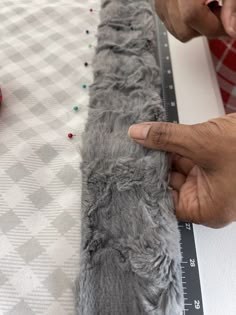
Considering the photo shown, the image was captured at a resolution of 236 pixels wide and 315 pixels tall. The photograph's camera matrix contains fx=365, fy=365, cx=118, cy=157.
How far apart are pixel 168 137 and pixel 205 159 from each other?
0.19ft

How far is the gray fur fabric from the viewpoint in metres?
0.42

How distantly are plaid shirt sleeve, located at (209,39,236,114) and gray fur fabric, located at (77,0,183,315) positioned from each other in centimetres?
25

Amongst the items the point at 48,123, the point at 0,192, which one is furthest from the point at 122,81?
the point at 0,192

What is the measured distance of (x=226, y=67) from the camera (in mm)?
800

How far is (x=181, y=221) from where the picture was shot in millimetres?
524

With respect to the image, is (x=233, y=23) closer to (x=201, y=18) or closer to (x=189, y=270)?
(x=201, y=18)

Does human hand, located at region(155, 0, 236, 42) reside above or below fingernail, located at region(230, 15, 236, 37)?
above

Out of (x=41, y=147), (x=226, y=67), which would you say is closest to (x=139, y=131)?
(x=41, y=147)

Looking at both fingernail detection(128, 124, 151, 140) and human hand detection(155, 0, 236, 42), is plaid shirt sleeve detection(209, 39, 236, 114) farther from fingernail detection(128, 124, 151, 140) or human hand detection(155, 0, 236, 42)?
fingernail detection(128, 124, 151, 140)

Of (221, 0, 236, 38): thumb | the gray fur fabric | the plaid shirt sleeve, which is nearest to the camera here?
the gray fur fabric

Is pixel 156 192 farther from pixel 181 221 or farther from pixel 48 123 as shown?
pixel 48 123

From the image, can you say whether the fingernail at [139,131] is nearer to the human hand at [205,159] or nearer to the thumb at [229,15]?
the human hand at [205,159]

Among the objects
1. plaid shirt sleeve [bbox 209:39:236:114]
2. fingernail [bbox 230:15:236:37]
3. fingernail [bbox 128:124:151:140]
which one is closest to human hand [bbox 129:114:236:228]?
fingernail [bbox 128:124:151:140]

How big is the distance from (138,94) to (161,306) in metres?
0.32
